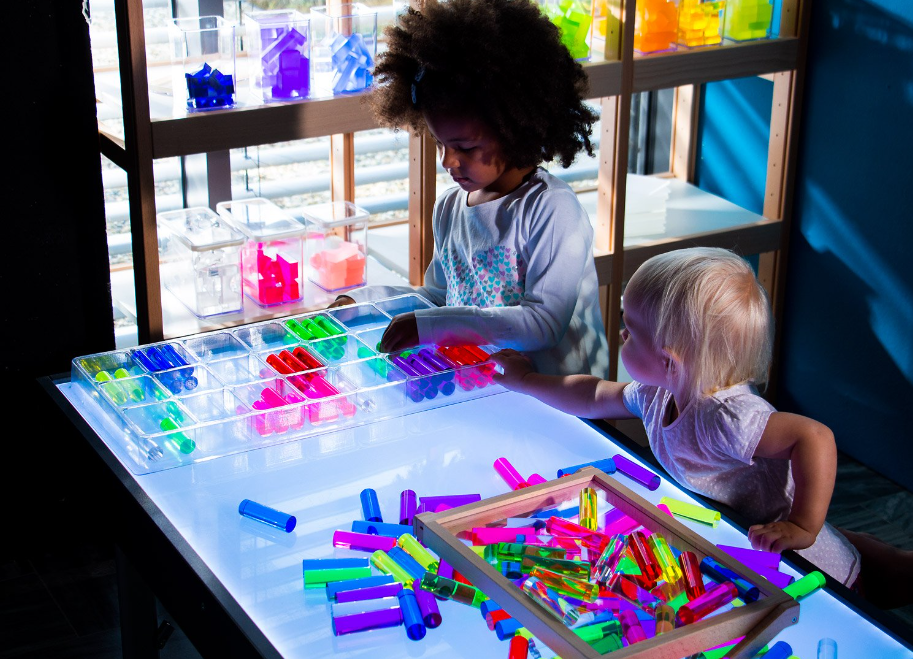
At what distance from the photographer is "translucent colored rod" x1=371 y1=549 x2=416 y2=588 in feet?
3.95

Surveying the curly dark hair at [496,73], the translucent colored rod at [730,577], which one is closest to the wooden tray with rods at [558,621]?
the translucent colored rod at [730,577]

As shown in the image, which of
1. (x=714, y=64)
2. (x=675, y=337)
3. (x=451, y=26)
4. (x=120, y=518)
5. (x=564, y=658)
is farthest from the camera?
(x=714, y=64)

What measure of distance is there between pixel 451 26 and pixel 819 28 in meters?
1.33

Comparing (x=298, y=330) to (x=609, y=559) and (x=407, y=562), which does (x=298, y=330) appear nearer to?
(x=407, y=562)

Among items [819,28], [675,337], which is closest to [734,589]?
[675,337]

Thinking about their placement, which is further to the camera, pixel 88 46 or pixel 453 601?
pixel 88 46

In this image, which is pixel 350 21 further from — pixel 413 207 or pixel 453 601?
pixel 453 601

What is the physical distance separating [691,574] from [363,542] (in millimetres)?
379

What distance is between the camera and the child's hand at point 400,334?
171cm

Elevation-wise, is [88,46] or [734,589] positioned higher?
[88,46]

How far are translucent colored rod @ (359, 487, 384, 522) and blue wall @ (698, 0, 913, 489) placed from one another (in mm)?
1715

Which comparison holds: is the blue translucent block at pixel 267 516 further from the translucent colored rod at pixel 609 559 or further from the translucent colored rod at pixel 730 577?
the translucent colored rod at pixel 730 577

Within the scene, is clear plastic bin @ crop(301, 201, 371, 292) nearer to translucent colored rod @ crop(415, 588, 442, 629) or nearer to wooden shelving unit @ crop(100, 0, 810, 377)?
wooden shelving unit @ crop(100, 0, 810, 377)

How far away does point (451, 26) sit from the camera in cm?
170
